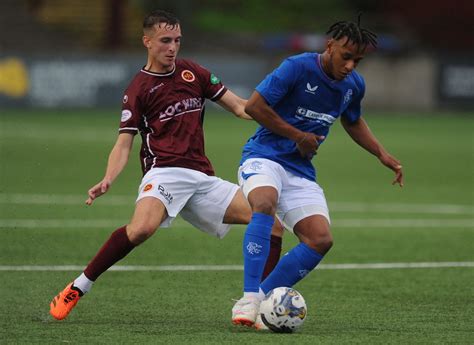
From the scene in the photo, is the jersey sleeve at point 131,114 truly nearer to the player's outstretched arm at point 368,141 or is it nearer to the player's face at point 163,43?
the player's face at point 163,43

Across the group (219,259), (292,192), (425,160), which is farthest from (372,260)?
(425,160)

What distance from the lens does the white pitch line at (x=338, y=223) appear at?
12.8 m

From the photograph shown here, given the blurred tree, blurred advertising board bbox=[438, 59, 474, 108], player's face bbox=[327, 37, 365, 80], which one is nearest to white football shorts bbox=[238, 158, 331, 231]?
player's face bbox=[327, 37, 365, 80]

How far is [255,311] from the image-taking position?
740cm

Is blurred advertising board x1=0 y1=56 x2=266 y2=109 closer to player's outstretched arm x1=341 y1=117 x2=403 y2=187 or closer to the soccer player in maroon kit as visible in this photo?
the soccer player in maroon kit

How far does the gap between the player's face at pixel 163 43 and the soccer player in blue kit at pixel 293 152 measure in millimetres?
716

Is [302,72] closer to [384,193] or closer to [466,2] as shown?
[384,193]

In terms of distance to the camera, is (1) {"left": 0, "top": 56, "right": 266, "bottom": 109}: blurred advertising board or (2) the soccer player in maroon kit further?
(1) {"left": 0, "top": 56, "right": 266, "bottom": 109}: blurred advertising board

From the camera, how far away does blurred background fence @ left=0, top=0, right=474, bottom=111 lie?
3312cm

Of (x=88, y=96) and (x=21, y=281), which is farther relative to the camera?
(x=88, y=96)

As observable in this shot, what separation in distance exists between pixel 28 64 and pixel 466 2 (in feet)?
65.7

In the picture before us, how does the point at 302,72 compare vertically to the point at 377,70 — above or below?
above

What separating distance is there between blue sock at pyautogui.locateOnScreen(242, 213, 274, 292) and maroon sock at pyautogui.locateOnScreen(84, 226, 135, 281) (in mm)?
828

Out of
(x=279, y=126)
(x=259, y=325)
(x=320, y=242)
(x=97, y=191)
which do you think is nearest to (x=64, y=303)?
(x=97, y=191)
